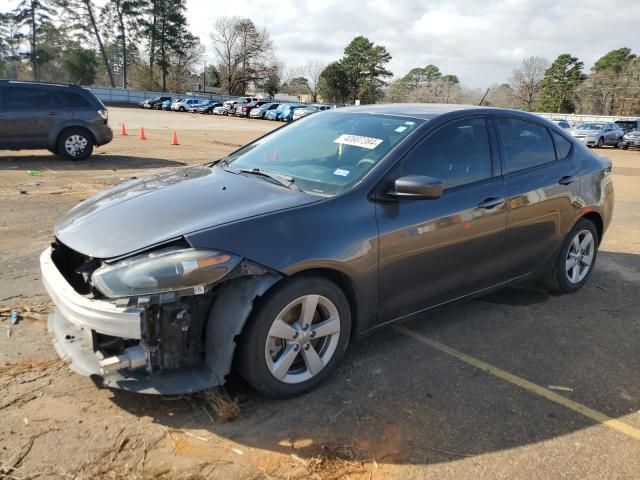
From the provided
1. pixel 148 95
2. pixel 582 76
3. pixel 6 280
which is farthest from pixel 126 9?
pixel 6 280

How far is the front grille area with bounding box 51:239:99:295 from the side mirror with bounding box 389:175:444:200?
1.79 metres

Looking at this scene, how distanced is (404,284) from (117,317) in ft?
5.79

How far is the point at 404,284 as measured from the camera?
11.1ft

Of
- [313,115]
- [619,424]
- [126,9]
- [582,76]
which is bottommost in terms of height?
[619,424]

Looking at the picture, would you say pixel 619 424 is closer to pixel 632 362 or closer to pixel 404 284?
pixel 632 362

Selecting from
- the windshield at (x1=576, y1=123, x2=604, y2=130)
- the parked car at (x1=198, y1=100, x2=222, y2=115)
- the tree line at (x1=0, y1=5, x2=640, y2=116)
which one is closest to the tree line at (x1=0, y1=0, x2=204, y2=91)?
Answer: the tree line at (x1=0, y1=5, x2=640, y2=116)

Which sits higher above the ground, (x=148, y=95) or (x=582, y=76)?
(x=582, y=76)

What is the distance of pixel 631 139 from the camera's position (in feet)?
97.6

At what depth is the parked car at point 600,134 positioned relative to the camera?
97.2 ft

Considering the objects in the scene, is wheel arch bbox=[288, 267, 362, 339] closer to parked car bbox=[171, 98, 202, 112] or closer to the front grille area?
the front grille area

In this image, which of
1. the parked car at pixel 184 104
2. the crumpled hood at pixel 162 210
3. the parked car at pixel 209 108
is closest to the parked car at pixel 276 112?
the parked car at pixel 209 108

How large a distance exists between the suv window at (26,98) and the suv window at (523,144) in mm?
10616

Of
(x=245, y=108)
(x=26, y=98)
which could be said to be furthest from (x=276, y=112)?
(x=26, y=98)

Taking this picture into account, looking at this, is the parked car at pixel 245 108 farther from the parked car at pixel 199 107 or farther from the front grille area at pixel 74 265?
the front grille area at pixel 74 265
